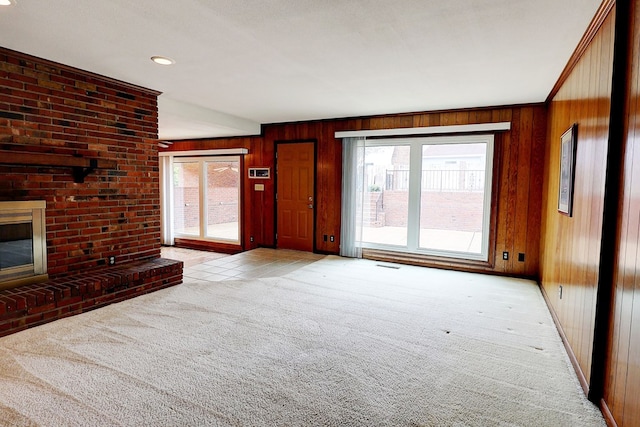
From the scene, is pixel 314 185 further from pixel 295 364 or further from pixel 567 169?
pixel 295 364

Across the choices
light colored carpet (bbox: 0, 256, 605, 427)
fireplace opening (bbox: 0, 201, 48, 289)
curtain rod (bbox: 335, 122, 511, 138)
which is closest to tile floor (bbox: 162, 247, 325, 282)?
light colored carpet (bbox: 0, 256, 605, 427)

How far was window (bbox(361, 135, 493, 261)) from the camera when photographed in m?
5.04

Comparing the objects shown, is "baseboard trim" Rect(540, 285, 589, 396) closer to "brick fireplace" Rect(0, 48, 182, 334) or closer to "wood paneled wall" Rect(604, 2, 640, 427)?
"wood paneled wall" Rect(604, 2, 640, 427)

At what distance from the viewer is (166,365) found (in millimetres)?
2381

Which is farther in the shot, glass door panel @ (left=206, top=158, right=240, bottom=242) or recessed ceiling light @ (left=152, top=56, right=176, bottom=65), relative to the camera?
glass door panel @ (left=206, top=158, right=240, bottom=242)

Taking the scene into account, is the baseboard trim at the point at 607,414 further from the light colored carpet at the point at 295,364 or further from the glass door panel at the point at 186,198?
the glass door panel at the point at 186,198

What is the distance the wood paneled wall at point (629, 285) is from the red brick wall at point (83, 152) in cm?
410

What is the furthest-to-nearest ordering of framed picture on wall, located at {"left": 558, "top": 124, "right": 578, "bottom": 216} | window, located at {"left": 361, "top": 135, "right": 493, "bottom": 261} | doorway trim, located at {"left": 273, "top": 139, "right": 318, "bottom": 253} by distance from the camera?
doorway trim, located at {"left": 273, "top": 139, "right": 318, "bottom": 253} < window, located at {"left": 361, "top": 135, "right": 493, "bottom": 261} < framed picture on wall, located at {"left": 558, "top": 124, "right": 578, "bottom": 216}

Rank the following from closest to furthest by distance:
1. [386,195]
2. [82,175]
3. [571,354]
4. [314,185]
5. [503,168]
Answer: [571,354] < [82,175] < [503,168] < [386,195] < [314,185]

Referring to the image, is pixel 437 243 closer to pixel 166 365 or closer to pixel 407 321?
pixel 407 321

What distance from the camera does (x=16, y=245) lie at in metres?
3.03

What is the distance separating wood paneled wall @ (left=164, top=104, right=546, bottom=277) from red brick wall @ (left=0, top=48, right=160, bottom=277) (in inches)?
105

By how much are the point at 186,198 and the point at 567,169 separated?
6879 millimetres

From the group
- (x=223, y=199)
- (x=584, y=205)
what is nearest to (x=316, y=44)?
(x=584, y=205)
